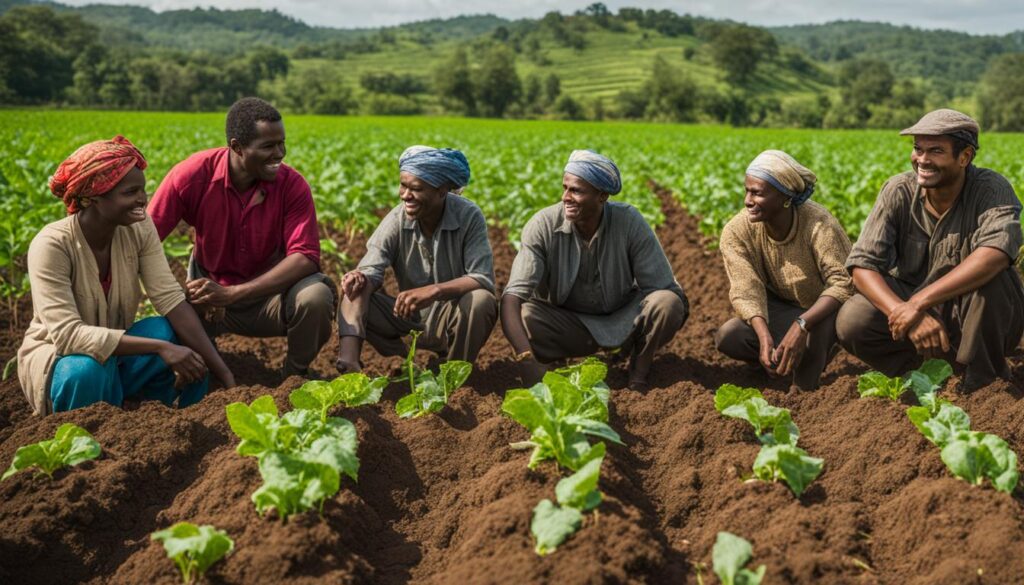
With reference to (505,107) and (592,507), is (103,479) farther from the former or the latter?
(505,107)

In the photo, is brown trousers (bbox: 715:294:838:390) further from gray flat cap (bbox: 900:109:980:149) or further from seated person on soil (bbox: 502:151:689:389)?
gray flat cap (bbox: 900:109:980:149)

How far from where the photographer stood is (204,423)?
13.0ft

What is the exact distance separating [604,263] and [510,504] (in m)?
2.28

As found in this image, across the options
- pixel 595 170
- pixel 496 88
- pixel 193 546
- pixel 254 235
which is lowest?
pixel 496 88

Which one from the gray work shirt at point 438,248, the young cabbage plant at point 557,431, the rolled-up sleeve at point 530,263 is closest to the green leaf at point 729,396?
the young cabbage plant at point 557,431

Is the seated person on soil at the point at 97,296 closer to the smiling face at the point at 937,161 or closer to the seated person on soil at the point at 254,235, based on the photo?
the seated person on soil at the point at 254,235

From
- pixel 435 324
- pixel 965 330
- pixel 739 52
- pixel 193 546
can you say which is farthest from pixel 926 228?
pixel 739 52

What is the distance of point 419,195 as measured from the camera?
4.75 m

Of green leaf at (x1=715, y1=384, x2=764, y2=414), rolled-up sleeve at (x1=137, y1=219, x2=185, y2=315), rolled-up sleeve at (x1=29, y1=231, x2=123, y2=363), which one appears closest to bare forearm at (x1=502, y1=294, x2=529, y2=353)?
green leaf at (x1=715, y1=384, x2=764, y2=414)

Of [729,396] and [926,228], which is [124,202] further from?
[926,228]

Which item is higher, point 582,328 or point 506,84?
point 582,328

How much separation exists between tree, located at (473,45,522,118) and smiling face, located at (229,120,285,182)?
66.8 m

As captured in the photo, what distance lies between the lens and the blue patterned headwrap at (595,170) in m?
4.66

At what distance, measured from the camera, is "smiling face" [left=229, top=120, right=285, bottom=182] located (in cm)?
466
